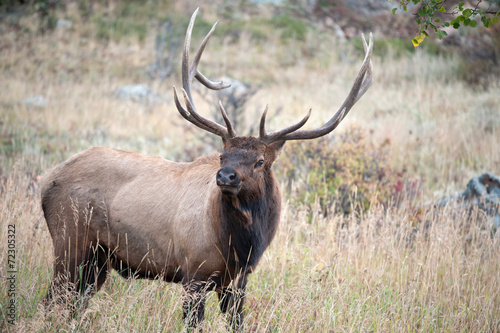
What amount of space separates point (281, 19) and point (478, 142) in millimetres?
14290

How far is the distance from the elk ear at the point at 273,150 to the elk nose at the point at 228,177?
1.87 feet

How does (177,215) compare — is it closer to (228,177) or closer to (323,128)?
(228,177)

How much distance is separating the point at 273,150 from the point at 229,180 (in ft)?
2.52

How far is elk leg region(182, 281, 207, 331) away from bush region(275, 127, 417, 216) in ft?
9.38

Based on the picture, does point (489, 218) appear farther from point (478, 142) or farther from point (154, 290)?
point (478, 142)

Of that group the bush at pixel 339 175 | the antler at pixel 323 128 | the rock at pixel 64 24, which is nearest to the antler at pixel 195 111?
the antler at pixel 323 128

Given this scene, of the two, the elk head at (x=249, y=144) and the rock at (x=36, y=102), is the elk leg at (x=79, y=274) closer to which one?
the elk head at (x=249, y=144)

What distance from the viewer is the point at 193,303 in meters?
3.50

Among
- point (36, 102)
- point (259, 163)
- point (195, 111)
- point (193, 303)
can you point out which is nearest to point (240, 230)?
point (259, 163)

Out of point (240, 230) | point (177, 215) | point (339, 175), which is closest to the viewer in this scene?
point (240, 230)

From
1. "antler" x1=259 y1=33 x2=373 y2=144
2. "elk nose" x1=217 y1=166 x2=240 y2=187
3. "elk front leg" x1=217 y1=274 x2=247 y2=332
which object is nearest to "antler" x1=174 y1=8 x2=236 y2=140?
"antler" x1=259 y1=33 x2=373 y2=144

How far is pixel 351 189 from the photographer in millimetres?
6488

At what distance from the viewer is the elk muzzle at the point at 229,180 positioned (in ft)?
10.7

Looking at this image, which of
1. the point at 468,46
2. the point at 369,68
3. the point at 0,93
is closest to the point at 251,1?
the point at 468,46
